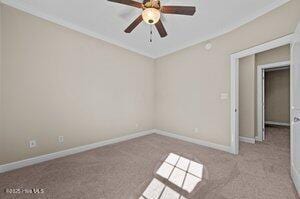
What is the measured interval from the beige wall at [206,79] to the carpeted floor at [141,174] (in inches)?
27.3

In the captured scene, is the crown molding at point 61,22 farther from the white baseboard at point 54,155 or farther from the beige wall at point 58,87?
the white baseboard at point 54,155

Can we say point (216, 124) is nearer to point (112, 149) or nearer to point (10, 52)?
point (112, 149)

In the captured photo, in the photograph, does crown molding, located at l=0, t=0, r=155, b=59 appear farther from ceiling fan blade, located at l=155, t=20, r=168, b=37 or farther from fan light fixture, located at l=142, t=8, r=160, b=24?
fan light fixture, located at l=142, t=8, r=160, b=24

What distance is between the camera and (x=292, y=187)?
1.77 m

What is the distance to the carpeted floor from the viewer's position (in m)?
1.68

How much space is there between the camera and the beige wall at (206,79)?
2.28 m

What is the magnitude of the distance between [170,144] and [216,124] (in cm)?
123

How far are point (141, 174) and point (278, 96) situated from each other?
277 inches

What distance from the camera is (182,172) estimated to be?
2.15 meters

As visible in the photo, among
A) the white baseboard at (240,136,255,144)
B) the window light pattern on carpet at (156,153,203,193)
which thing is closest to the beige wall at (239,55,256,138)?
the white baseboard at (240,136,255,144)

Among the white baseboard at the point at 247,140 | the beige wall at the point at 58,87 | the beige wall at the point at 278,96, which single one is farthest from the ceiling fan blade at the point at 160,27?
the beige wall at the point at 278,96

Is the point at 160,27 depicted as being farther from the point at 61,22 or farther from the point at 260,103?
the point at 260,103

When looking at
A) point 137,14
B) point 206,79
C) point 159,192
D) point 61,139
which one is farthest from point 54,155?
point 206,79

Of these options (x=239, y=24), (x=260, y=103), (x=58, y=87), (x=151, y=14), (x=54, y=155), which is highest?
(x=239, y=24)
